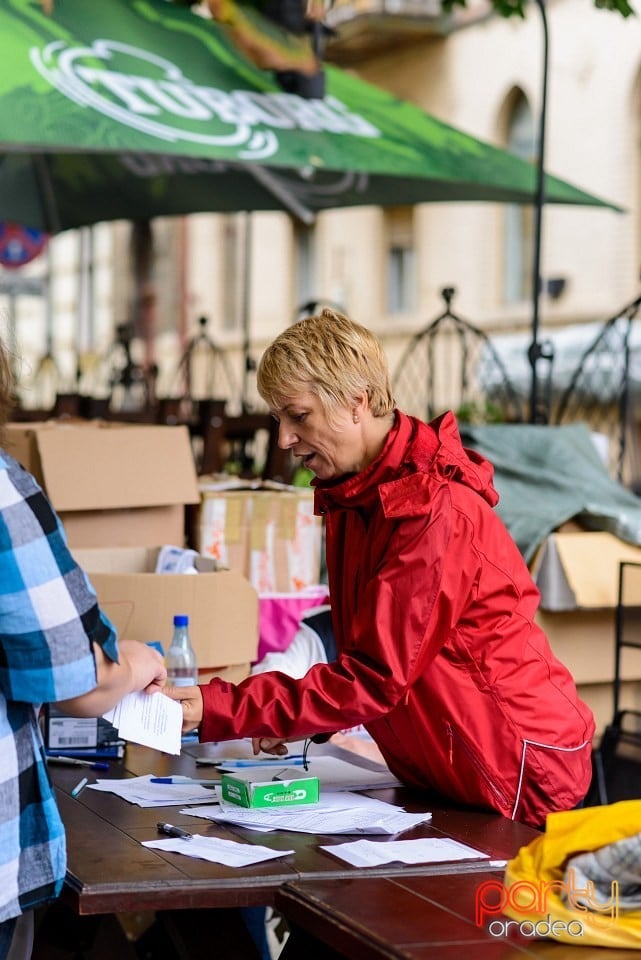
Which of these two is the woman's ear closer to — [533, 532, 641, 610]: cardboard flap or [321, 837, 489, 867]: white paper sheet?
[321, 837, 489, 867]: white paper sheet

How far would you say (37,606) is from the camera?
6.69ft

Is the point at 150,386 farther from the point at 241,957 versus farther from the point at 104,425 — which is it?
the point at 241,957

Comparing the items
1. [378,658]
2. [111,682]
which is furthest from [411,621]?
[111,682]

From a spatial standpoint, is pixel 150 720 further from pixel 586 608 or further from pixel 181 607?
pixel 586 608

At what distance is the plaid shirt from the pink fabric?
281 cm

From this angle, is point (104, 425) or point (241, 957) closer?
point (241, 957)

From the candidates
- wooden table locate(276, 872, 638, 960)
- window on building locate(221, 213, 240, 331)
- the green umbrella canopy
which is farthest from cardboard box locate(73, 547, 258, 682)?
window on building locate(221, 213, 240, 331)

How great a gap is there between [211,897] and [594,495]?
401cm

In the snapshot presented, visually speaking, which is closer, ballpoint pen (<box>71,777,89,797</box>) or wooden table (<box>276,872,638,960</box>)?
wooden table (<box>276,872,638,960</box>)

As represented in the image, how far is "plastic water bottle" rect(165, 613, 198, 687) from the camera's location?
373 centimetres

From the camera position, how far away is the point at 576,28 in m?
16.0

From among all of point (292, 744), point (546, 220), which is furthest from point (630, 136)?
point (292, 744)

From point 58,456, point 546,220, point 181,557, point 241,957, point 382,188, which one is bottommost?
point 241,957

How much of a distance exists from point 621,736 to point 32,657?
3667 mm
